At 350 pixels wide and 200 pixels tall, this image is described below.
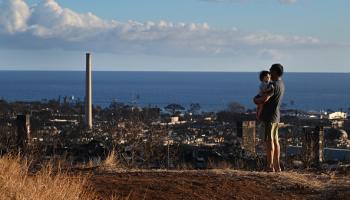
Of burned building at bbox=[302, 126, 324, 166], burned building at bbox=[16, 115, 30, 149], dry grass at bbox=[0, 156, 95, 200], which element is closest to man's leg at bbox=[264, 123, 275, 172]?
burned building at bbox=[302, 126, 324, 166]

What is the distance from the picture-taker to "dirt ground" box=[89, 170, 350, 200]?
8.72 metres

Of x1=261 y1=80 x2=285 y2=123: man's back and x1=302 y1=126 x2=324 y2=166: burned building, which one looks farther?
x1=302 y1=126 x2=324 y2=166: burned building

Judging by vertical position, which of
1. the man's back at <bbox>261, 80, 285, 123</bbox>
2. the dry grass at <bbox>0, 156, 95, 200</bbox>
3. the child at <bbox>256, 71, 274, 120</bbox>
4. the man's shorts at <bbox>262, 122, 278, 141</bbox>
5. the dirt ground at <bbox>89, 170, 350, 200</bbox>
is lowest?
the dirt ground at <bbox>89, 170, 350, 200</bbox>

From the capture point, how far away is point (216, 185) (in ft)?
30.7

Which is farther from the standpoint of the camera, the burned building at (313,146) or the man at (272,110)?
Result: the burned building at (313,146)

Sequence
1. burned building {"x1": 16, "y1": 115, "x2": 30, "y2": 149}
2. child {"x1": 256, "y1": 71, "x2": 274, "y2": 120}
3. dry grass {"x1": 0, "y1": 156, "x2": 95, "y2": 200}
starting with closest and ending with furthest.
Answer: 1. dry grass {"x1": 0, "y1": 156, "x2": 95, "y2": 200}
2. child {"x1": 256, "y1": 71, "x2": 274, "y2": 120}
3. burned building {"x1": 16, "y1": 115, "x2": 30, "y2": 149}

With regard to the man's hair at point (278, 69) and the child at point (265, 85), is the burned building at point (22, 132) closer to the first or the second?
the child at point (265, 85)

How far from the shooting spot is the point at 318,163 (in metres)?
13.6

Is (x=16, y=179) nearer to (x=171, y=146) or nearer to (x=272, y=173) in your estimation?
(x=272, y=173)

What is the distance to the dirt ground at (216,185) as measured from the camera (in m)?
8.72

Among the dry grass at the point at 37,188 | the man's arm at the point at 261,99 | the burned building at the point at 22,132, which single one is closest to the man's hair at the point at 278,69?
the man's arm at the point at 261,99

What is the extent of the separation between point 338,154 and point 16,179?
1280 centimetres

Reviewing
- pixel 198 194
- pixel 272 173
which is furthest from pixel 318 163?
pixel 198 194

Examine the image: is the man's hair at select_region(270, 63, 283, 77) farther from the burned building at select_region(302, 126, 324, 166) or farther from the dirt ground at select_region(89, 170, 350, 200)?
the burned building at select_region(302, 126, 324, 166)
